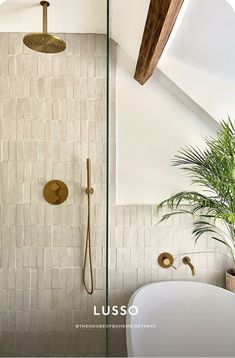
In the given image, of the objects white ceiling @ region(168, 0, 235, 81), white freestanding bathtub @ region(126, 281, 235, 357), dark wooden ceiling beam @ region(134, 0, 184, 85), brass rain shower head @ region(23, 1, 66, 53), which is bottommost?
white freestanding bathtub @ region(126, 281, 235, 357)

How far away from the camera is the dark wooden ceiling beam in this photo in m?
1.10

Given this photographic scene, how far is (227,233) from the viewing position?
6.53 ft

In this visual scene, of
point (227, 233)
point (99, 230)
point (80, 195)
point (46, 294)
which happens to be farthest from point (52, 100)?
point (227, 233)

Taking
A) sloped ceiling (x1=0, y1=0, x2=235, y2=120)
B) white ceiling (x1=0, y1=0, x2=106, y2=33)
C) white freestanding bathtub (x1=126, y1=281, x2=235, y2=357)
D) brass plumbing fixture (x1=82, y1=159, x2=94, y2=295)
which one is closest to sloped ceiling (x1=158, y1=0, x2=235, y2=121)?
sloped ceiling (x1=0, y1=0, x2=235, y2=120)

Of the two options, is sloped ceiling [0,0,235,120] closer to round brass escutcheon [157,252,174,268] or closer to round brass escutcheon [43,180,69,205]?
round brass escutcheon [43,180,69,205]

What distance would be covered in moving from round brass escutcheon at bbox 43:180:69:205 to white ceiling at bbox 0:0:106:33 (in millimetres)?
654

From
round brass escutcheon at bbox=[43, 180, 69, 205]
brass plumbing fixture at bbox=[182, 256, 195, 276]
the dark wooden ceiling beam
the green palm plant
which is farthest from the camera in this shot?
brass plumbing fixture at bbox=[182, 256, 195, 276]

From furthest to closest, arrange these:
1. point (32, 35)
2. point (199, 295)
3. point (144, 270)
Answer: point (144, 270) → point (199, 295) → point (32, 35)

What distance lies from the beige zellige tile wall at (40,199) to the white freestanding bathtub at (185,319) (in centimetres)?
56

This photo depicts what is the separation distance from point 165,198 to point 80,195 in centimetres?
76

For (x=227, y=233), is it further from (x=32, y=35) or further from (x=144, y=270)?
(x=32, y=35)

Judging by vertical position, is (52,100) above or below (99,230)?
above

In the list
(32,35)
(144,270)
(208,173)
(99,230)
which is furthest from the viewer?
(144,270)

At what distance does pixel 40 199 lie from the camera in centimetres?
121
